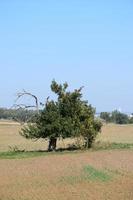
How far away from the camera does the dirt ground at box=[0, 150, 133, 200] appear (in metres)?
15.9

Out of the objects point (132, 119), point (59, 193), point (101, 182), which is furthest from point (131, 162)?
point (132, 119)

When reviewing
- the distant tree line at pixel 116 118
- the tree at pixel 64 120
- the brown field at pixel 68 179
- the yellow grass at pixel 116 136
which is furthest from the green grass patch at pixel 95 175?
the distant tree line at pixel 116 118

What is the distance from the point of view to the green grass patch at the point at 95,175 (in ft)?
65.5

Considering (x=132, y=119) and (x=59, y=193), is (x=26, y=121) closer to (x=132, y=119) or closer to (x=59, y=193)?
(x=59, y=193)

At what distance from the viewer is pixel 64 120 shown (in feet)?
112

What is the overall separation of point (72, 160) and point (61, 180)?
8.25 m

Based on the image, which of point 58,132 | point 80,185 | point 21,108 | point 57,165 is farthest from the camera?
point 21,108

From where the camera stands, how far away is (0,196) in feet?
51.8

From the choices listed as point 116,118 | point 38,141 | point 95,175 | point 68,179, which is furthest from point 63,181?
point 116,118

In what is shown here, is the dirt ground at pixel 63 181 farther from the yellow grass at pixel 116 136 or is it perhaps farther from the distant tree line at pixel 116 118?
the distant tree line at pixel 116 118

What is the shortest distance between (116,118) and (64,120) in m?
104

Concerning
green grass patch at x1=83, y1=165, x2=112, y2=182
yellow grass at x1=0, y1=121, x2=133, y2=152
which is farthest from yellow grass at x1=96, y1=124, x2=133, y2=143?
green grass patch at x1=83, y1=165, x2=112, y2=182

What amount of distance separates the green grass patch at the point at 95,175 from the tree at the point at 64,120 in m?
11.0

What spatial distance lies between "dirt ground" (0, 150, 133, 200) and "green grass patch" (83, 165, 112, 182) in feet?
0.82
